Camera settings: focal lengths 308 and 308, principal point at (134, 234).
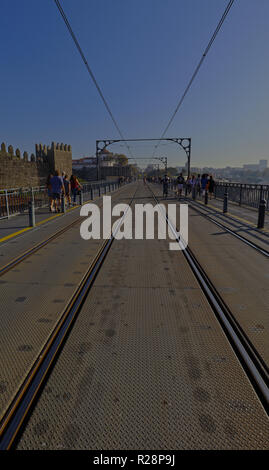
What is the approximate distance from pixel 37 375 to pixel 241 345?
2065 mm

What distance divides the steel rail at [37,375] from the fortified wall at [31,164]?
36329 mm

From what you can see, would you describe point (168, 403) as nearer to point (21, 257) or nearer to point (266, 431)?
point (266, 431)

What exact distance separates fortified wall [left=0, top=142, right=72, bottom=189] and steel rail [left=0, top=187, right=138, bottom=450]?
3633cm

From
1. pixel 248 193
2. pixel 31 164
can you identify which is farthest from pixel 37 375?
pixel 31 164

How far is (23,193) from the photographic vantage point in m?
14.7

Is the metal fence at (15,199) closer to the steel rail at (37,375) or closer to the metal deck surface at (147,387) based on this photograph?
the steel rail at (37,375)

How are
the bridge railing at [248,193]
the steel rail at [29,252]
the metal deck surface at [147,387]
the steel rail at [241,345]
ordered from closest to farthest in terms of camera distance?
the metal deck surface at [147,387] → the steel rail at [241,345] → the steel rail at [29,252] → the bridge railing at [248,193]

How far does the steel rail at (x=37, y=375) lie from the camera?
218 cm

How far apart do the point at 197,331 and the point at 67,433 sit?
6.18 feet

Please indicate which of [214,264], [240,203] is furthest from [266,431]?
[240,203]

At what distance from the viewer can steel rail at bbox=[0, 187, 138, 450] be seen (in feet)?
7.16

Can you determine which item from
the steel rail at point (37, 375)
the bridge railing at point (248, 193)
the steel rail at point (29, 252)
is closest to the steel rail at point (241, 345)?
the steel rail at point (37, 375)

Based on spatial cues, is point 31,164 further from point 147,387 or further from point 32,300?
point 147,387
